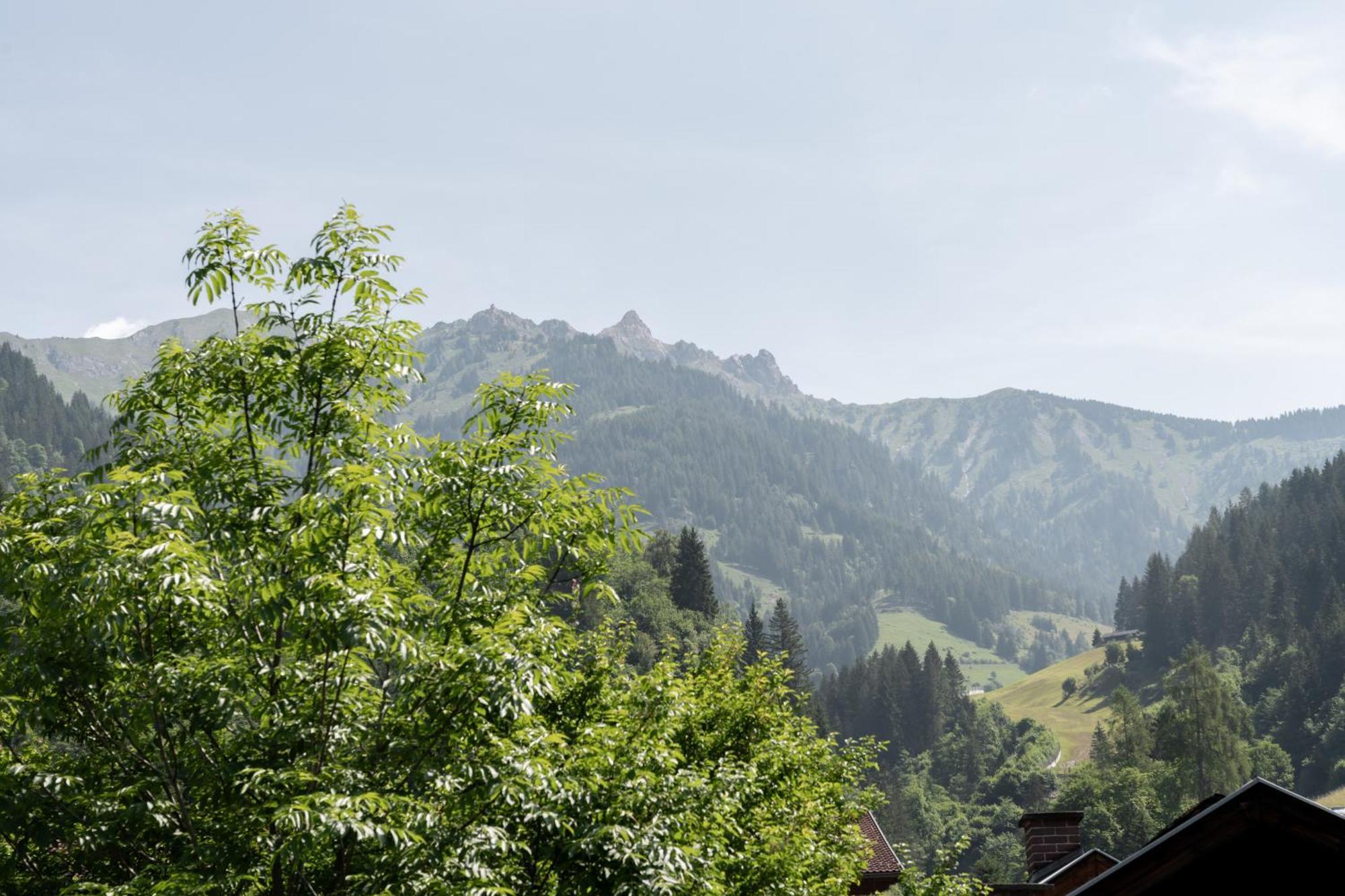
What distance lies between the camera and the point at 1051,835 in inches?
1233

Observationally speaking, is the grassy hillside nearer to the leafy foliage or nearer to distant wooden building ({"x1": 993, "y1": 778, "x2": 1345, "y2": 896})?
distant wooden building ({"x1": 993, "y1": 778, "x2": 1345, "y2": 896})

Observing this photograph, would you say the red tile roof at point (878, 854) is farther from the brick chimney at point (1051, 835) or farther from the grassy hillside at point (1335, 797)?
the grassy hillside at point (1335, 797)

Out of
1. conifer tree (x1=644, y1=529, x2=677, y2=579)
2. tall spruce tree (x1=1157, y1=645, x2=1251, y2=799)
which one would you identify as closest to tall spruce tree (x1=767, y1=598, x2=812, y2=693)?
conifer tree (x1=644, y1=529, x2=677, y2=579)

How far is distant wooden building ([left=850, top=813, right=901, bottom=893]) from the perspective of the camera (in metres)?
41.8

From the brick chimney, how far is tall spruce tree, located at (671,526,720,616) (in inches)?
4655

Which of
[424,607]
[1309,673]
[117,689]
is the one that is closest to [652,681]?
[424,607]

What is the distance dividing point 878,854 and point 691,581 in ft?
348

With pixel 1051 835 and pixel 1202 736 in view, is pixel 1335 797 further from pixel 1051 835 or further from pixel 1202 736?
pixel 1051 835

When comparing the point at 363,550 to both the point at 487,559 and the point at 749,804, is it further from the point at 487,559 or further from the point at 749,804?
the point at 749,804

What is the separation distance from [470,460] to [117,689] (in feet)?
14.0

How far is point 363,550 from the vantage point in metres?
11.8

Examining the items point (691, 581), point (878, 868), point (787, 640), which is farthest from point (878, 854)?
point (691, 581)

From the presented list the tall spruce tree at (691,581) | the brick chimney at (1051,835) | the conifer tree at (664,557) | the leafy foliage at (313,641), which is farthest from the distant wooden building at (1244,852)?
A: the conifer tree at (664,557)

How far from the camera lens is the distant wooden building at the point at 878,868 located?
137 ft
